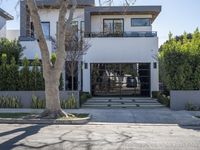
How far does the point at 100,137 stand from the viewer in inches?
511

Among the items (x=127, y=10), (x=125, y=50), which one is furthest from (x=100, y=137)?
(x=127, y=10)

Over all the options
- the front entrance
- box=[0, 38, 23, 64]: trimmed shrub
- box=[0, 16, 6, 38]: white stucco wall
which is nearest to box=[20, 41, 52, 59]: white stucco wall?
box=[0, 38, 23, 64]: trimmed shrub

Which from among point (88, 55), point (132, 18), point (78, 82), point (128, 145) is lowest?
point (128, 145)

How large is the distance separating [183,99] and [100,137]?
1002cm

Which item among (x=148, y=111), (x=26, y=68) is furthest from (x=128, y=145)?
(x=26, y=68)

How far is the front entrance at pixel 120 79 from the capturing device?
30609mm

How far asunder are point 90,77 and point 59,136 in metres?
17.7

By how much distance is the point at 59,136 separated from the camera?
42.9 feet

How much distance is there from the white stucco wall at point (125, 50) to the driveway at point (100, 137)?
1424 centimetres

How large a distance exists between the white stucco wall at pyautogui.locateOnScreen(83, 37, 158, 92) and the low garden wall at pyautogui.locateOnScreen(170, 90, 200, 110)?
27.9 ft

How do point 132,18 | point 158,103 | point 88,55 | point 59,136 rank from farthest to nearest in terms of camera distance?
point 132,18 → point 88,55 → point 158,103 → point 59,136

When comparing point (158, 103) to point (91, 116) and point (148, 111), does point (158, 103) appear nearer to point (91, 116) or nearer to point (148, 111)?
point (148, 111)

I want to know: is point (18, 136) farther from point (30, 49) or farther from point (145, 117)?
point (30, 49)

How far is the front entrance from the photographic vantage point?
3061cm
